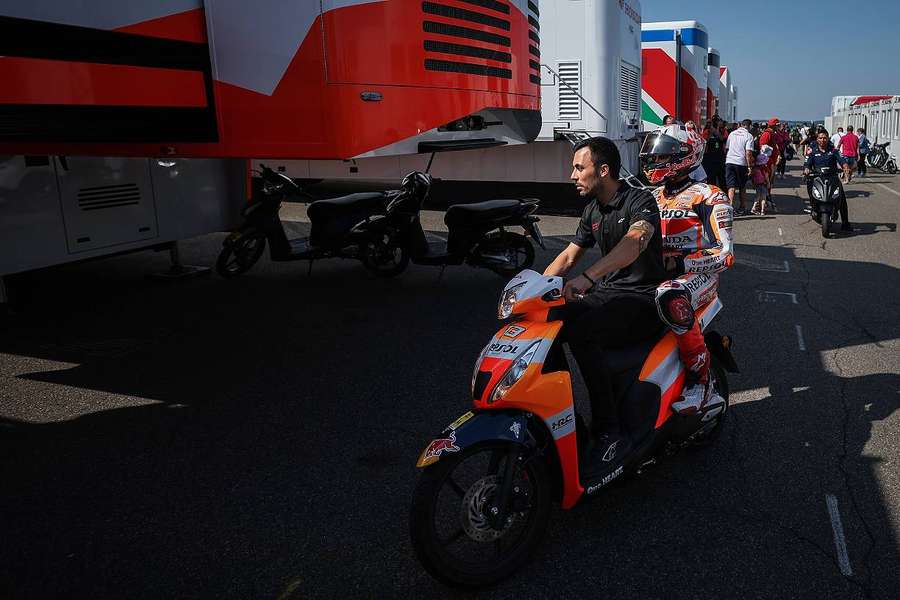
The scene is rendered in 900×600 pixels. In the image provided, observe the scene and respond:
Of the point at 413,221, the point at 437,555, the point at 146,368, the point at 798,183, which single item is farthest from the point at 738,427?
the point at 798,183

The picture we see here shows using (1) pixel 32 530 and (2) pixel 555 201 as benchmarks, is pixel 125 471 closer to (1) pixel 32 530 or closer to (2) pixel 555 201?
(1) pixel 32 530

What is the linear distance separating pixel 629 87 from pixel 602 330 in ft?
35.9

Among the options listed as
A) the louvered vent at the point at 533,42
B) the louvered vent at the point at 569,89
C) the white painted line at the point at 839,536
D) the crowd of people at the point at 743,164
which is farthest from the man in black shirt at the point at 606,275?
the crowd of people at the point at 743,164

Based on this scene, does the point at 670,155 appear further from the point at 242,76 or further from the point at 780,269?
the point at 780,269

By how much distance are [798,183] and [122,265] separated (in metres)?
17.7

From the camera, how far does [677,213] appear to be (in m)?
4.20

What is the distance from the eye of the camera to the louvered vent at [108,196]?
7067mm

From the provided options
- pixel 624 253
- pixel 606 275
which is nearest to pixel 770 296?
pixel 606 275

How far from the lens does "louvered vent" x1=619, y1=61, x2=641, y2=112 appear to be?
12609mm

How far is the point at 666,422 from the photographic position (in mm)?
3400

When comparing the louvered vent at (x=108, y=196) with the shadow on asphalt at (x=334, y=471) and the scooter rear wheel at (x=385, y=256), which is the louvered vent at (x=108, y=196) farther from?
the scooter rear wheel at (x=385, y=256)

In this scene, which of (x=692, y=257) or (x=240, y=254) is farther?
(x=240, y=254)

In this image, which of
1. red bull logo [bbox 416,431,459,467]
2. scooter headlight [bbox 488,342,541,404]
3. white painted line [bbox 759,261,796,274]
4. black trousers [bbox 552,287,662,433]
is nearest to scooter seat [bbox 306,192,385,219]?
white painted line [bbox 759,261,796,274]

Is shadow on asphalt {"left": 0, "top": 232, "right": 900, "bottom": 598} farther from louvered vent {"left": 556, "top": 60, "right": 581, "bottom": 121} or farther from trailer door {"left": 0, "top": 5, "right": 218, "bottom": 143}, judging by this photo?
louvered vent {"left": 556, "top": 60, "right": 581, "bottom": 121}
